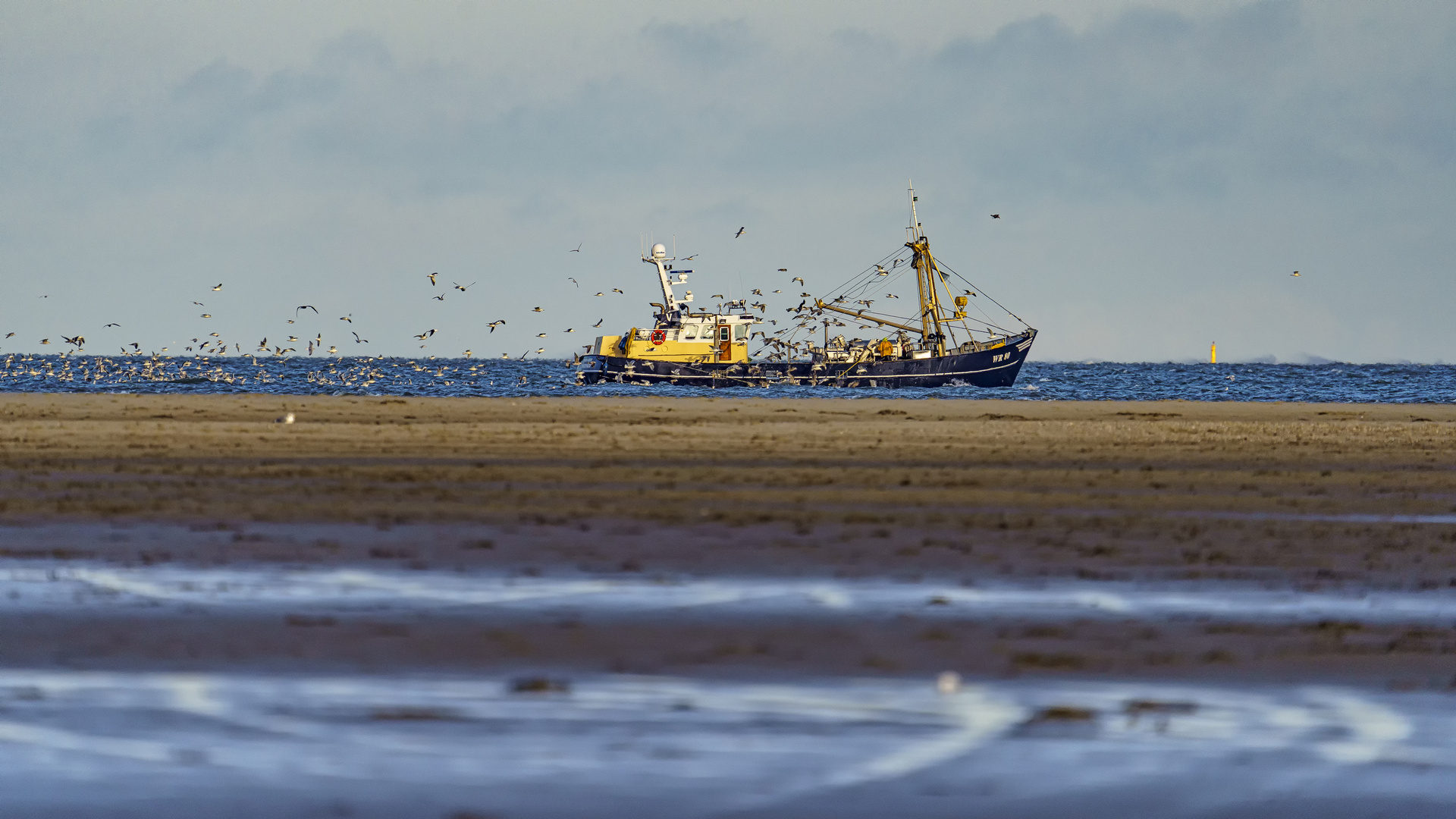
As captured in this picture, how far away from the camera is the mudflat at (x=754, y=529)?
9.91 metres

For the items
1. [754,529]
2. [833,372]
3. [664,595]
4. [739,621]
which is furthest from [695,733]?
[833,372]

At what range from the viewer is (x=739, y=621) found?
1098cm

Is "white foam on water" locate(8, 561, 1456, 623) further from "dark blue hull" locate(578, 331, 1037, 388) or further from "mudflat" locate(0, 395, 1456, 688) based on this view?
"dark blue hull" locate(578, 331, 1037, 388)

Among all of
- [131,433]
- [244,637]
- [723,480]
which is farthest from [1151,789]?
[131,433]

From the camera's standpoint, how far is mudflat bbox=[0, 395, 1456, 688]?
991 centimetres

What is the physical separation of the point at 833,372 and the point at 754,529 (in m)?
77.6

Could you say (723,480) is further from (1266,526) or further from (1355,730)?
(1355,730)

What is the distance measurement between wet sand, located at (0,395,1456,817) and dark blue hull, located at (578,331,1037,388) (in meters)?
68.1

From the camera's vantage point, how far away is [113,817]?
20.3 ft

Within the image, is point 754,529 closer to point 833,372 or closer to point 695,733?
point 695,733

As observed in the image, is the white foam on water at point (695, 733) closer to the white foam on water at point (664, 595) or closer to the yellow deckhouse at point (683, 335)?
the white foam on water at point (664, 595)

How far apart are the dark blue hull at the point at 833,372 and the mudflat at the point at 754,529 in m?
56.2

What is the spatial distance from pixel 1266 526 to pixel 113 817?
13975 mm

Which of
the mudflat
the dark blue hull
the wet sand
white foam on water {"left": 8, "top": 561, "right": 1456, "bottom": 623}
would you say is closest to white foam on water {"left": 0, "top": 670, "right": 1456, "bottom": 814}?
the wet sand
